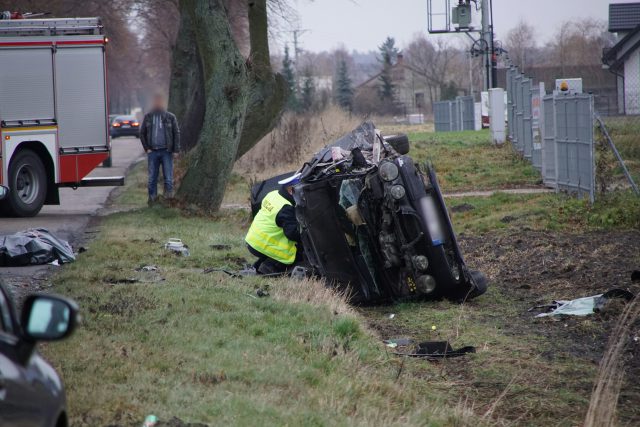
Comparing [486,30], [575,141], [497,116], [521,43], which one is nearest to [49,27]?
[575,141]

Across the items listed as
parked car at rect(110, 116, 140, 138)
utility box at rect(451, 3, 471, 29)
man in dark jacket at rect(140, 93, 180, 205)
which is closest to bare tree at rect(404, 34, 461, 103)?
parked car at rect(110, 116, 140, 138)

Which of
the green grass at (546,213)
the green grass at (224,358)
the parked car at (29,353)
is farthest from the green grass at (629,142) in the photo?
the parked car at (29,353)

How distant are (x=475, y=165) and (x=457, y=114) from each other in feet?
78.4

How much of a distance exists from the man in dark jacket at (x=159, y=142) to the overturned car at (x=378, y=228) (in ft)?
24.9

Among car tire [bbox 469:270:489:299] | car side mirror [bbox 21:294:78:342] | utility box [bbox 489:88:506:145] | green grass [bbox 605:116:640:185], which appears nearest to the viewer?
car side mirror [bbox 21:294:78:342]

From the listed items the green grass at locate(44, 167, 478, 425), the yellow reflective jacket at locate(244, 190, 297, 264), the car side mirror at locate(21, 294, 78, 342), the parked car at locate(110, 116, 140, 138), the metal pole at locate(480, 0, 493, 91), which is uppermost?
the metal pole at locate(480, 0, 493, 91)

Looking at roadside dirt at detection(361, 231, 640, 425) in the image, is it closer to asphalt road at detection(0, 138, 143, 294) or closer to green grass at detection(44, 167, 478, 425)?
green grass at detection(44, 167, 478, 425)

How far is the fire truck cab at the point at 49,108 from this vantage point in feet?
51.9

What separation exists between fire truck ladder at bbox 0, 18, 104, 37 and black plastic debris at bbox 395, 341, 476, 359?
10.6 meters

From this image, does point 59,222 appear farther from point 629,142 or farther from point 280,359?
point 629,142

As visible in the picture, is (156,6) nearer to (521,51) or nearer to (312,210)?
(312,210)

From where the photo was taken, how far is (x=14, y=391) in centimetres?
302

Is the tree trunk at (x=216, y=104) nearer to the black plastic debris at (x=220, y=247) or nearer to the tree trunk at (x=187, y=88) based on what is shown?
the black plastic debris at (x=220, y=247)

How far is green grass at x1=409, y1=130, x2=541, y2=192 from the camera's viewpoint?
21672mm
